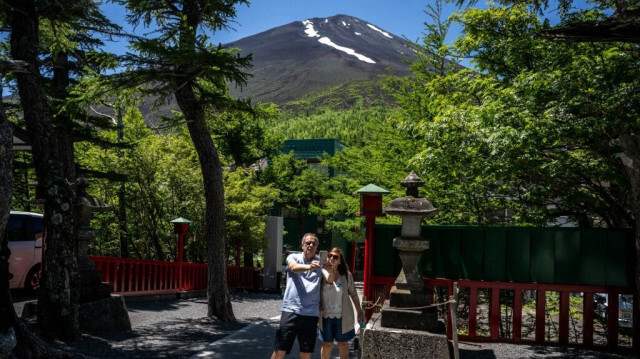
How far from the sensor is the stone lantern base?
6.47 m

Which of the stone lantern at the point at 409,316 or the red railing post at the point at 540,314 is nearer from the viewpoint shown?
the stone lantern at the point at 409,316

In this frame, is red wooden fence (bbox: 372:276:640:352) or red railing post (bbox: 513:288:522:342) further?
red railing post (bbox: 513:288:522:342)

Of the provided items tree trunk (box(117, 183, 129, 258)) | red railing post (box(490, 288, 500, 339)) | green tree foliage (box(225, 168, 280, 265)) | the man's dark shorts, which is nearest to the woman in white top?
the man's dark shorts

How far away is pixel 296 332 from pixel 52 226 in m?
4.95

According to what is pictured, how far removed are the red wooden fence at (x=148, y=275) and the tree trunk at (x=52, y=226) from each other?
8.53 feet

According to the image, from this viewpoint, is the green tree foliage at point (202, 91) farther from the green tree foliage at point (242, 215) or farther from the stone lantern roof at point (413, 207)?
the green tree foliage at point (242, 215)

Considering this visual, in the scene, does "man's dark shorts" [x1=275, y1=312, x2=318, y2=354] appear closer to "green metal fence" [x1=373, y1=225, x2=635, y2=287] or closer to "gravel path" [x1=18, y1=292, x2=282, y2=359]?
"gravel path" [x1=18, y1=292, x2=282, y2=359]

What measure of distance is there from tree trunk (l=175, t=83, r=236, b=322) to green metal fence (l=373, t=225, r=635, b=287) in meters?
4.86

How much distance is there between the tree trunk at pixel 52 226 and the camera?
803 cm

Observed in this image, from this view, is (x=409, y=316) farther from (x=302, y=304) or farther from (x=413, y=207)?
(x=302, y=304)

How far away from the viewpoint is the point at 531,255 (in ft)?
25.8

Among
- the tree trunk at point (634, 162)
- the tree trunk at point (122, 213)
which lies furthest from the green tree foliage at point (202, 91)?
the tree trunk at point (122, 213)

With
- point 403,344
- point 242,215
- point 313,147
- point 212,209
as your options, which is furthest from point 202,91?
point 313,147

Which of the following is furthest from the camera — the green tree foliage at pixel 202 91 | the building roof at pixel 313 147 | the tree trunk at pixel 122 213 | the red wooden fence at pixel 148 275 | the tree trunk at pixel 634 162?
the building roof at pixel 313 147
